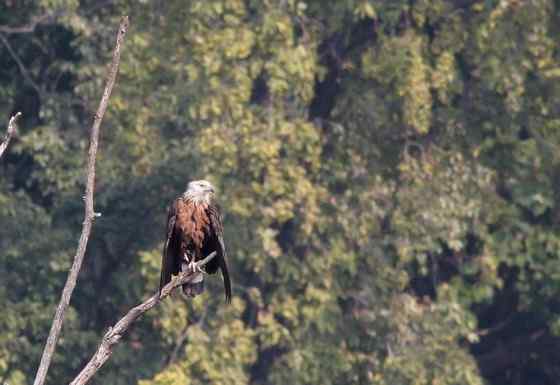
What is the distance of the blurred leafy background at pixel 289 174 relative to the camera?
1189 cm

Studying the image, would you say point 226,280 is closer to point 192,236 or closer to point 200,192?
point 192,236

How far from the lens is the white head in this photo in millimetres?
7520

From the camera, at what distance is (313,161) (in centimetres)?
1241

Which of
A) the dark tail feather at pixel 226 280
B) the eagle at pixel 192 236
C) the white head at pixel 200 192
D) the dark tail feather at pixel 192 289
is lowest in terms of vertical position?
the dark tail feather at pixel 226 280

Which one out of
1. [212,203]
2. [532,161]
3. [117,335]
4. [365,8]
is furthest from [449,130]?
[117,335]

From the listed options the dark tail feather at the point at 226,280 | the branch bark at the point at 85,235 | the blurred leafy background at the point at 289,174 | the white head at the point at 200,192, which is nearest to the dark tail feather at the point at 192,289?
the dark tail feather at the point at 226,280

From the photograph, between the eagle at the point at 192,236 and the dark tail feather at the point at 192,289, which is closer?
the dark tail feather at the point at 192,289

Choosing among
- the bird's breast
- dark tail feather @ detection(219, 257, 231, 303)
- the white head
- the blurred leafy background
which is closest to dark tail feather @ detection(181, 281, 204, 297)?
the bird's breast

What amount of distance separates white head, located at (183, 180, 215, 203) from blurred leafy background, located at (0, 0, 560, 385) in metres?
3.72

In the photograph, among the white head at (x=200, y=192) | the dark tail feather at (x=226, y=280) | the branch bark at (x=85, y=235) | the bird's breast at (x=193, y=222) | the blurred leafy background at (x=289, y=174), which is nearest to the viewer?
the branch bark at (x=85, y=235)

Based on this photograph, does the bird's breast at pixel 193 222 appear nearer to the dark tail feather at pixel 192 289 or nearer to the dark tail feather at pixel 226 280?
the dark tail feather at pixel 192 289

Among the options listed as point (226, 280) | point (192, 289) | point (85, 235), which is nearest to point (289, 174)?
point (192, 289)

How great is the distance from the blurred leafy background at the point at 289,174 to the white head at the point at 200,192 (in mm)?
3716

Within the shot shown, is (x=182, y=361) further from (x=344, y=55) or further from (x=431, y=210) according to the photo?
(x=344, y=55)
